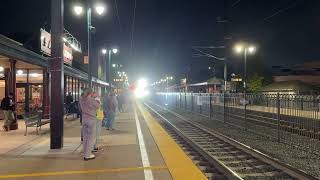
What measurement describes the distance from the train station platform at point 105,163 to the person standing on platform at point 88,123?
0.97 feet

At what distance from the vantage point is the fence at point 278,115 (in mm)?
14031

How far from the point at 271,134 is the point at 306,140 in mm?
2946

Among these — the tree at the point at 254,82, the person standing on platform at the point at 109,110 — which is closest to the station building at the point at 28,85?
the person standing on platform at the point at 109,110

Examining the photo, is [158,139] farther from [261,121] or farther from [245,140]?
[261,121]

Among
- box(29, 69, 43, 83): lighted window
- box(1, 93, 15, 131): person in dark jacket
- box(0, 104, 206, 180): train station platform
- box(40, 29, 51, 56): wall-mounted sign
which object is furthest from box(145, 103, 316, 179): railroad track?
box(29, 69, 43, 83): lighted window

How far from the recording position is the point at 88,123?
1193 cm

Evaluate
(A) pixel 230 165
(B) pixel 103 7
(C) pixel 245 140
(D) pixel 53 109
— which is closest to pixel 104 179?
(A) pixel 230 165

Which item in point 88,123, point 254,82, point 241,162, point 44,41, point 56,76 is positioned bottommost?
point 241,162

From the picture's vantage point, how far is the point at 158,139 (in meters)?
17.2

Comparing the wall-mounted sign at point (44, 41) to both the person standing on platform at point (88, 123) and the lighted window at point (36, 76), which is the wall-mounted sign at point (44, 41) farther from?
the person standing on platform at point (88, 123)

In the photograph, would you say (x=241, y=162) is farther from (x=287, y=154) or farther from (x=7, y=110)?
(x=7, y=110)

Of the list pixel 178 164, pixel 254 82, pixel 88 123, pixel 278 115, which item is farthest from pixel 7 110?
pixel 254 82

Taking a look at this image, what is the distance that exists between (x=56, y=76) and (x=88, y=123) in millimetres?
2852

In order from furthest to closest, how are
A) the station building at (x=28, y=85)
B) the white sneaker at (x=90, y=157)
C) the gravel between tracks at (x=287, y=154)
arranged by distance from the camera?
1. the station building at (x=28, y=85)
2. the white sneaker at (x=90, y=157)
3. the gravel between tracks at (x=287, y=154)
